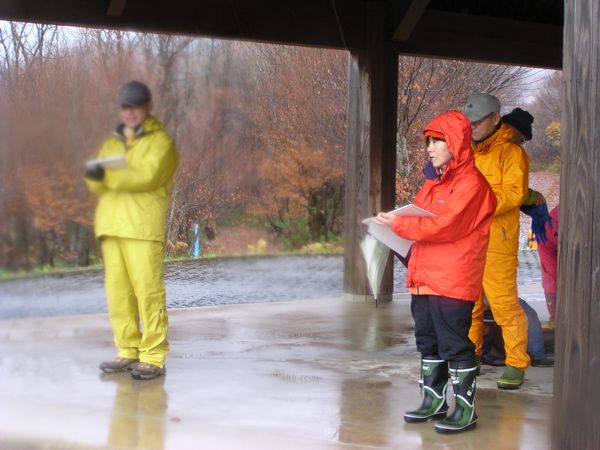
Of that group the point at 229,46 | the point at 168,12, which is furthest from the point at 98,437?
the point at 168,12

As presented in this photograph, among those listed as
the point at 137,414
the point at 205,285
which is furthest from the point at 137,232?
the point at 205,285

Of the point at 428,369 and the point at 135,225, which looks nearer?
the point at 428,369

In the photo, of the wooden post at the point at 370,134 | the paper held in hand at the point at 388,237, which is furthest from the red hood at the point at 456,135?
the wooden post at the point at 370,134

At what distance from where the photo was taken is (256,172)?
4.48 m

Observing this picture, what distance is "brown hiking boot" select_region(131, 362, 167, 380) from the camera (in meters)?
4.64

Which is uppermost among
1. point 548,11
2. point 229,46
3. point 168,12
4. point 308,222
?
point 548,11

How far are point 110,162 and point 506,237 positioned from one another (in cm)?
212

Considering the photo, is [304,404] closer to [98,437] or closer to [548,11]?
[98,437]

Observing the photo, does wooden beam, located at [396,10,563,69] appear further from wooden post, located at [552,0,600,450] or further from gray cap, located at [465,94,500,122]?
wooden post, located at [552,0,600,450]

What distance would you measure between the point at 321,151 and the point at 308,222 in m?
0.77

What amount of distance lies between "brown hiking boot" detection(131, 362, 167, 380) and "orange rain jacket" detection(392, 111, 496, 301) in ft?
5.48

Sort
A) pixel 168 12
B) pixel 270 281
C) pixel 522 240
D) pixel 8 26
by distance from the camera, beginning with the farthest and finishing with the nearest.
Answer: pixel 522 240 < pixel 270 281 < pixel 168 12 < pixel 8 26

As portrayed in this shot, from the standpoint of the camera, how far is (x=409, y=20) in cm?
777

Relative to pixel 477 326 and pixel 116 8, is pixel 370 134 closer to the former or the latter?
pixel 477 326
